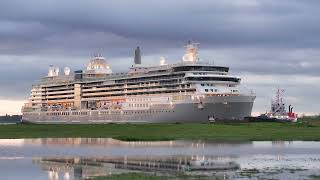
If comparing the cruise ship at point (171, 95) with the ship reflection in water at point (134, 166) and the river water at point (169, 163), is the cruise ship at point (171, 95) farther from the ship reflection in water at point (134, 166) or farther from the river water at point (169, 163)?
the ship reflection in water at point (134, 166)

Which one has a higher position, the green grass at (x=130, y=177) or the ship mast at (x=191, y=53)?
the ship mast at (x=191, y=53)

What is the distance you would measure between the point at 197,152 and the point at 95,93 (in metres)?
123

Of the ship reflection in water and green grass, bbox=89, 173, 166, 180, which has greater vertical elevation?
the ship reflection in water

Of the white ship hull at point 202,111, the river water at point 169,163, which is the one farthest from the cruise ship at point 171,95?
the river water at point 169,163

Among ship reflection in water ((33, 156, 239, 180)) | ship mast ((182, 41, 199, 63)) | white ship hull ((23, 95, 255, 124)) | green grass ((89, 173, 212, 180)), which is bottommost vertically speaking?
green grass ((89, 173, 212, 180))

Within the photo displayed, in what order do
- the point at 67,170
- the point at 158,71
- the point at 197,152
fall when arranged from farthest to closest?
1. the point at 158,71
2. the point at 197,152
3. the point at 67,170

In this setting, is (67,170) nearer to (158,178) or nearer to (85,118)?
(158,178)

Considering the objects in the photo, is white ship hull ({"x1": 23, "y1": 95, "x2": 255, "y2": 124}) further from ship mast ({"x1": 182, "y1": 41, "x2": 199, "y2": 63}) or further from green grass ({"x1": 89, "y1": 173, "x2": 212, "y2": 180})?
green grass ({"x1": 89, "y1": 173, "x2": 212, "y2": 180})

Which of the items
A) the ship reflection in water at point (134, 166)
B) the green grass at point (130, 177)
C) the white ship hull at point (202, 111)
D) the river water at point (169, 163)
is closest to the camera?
the green grass at point (130, 177)

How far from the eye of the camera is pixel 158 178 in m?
38.7

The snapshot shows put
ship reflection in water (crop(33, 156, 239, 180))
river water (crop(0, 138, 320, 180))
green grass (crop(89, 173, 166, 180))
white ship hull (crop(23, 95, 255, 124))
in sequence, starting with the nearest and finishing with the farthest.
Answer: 1. green grass (crop(89, 173, 166, 180))
2. river water (crop(0, 138, 320, 180))
3. ship reflection in water (crop(33, 156, 239, 180))
4. white ship hull (crop(23, 95, 255, 124))

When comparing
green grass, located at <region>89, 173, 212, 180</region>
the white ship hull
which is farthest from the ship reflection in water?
the white ship hull

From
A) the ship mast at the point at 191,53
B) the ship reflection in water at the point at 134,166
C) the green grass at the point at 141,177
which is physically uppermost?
the ship mast at the point at 191,53

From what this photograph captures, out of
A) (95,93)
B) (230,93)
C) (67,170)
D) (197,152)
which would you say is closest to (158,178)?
(67,170)
